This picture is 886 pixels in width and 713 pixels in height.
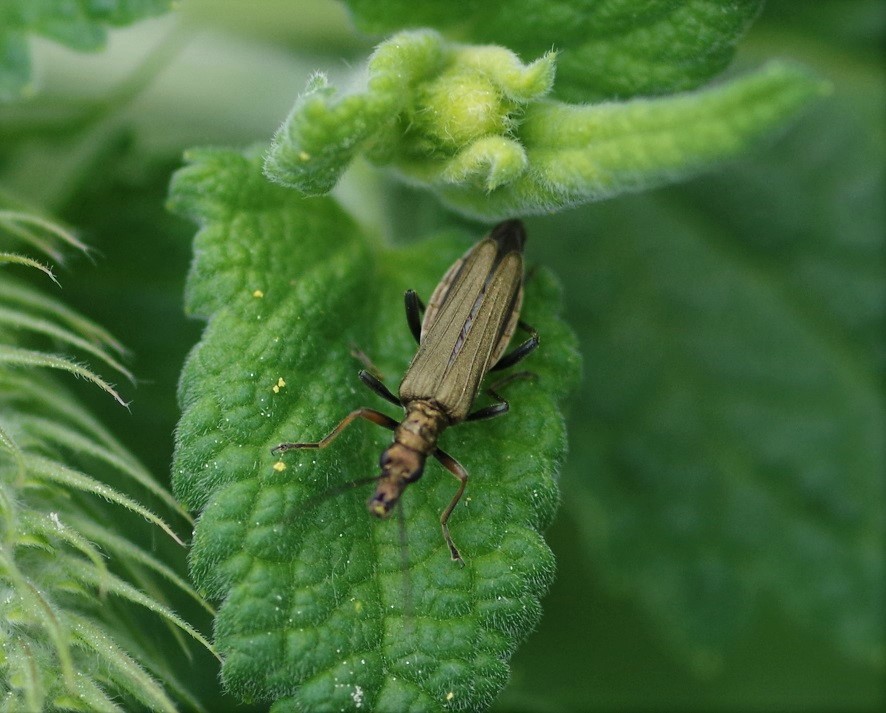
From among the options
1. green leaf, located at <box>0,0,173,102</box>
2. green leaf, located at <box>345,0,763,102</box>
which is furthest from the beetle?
green leaf, located at <box>0,0,173,102</box>

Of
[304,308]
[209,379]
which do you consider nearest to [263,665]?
[209,379]

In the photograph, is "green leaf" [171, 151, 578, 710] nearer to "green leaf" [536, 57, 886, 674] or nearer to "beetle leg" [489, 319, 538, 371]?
"beetle leg" [489, 319, 538, 371]

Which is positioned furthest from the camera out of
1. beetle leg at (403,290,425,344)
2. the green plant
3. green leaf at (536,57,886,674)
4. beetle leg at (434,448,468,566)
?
green leaf at (536,57,886,674)

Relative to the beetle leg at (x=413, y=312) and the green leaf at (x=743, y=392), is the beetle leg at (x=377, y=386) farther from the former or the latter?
the green leaf at (x=743, y=392)

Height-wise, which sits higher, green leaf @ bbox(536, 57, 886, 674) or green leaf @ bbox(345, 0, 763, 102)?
green leaf @ bbox(345, 0, 763, 102)

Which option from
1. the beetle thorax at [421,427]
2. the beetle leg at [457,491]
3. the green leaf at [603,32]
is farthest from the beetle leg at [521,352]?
the green leaf at [603,32]

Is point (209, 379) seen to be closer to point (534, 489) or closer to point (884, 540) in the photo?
point (534, 489)
